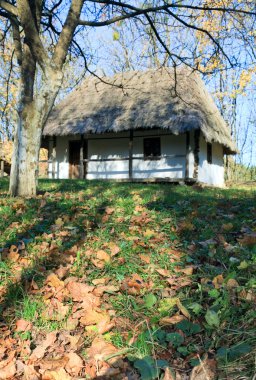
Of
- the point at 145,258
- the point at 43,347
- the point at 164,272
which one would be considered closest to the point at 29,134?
the point at 145,258

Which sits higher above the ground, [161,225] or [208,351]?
[161,225]

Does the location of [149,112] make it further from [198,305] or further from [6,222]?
[198,305]

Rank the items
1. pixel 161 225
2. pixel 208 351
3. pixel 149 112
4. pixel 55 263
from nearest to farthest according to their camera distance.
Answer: pixel 208 351 → pixel 55 263 → pixel 161 225 → pixel 149 112

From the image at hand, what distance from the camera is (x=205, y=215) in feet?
14.1

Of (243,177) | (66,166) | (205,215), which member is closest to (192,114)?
(66,166)

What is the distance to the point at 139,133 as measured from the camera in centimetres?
1516

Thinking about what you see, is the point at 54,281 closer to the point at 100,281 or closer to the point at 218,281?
the point at 100,281

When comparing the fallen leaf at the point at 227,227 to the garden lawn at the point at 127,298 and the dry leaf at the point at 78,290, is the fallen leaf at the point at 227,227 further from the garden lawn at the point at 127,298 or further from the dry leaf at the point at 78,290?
the dry leaf at the point at 78,290

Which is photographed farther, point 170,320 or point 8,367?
point 170,320


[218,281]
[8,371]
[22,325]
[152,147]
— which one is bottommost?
[8,371]

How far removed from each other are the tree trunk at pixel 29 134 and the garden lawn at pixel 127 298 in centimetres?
166

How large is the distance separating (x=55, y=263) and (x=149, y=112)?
11574 mm

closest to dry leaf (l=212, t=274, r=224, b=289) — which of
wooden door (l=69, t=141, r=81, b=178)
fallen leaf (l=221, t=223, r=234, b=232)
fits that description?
fallen leaf (l=221, t=223, r=234, b=232)

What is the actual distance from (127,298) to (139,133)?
→ 1317cm
